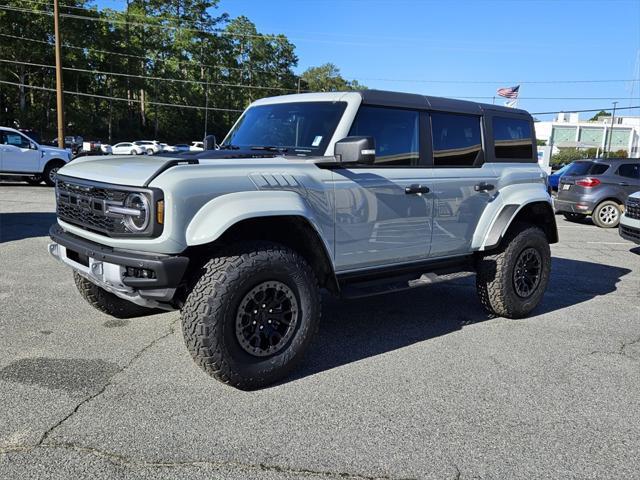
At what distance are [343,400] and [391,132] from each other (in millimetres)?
2211

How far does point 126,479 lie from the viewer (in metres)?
2.56

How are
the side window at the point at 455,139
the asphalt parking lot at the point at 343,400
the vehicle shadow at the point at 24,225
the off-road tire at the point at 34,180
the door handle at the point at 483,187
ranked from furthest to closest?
the off-road tire at the point at 34,180
the vehicle shadow at the point at 24,225
the door handle at the point at 483,187
the side window at the point at 455,139
the asphalt parking lot at the point at 343,400

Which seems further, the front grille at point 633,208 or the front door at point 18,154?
the front door at point 18,154

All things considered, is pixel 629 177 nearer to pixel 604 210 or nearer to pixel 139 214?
pixel 604 210

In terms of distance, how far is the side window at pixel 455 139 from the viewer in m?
4.80

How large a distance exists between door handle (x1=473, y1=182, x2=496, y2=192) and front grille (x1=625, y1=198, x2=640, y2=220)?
5594mm

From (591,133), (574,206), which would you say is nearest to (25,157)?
(574,206)

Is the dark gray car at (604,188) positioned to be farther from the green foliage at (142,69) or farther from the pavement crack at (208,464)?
the green foliage at (142,69)

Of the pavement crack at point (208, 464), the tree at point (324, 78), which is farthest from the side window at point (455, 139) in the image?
the tree at point (324, 78)

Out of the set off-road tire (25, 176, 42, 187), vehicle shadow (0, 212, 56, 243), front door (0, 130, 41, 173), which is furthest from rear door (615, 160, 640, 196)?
off-road tire (25, 176, 42, 187)

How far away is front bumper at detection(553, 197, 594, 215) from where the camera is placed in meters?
13.6

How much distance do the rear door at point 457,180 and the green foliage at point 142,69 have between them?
4698cm

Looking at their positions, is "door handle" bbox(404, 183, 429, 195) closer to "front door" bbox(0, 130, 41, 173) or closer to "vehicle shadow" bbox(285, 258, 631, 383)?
"vehicle shadow" bbox(285, 258, 631, 383)

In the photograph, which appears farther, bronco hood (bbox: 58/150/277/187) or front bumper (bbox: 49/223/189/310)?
bronco hood (bbox: 58/150/277/187)
